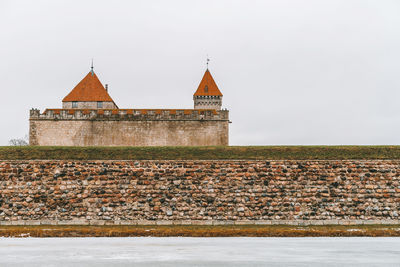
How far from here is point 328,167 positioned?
16.0 metres

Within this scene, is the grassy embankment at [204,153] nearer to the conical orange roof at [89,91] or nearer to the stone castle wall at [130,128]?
the stone castle wall at [130,128]

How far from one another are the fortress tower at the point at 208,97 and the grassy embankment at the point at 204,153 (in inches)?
1504

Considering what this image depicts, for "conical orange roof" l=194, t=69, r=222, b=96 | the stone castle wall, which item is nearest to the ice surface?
the stone castle wall

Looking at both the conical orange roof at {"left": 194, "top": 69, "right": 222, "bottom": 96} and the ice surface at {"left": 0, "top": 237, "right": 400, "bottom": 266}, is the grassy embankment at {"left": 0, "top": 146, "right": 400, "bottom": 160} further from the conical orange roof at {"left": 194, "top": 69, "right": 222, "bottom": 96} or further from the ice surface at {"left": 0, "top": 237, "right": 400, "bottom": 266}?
the conical orange roof at {"left": 194, "top": 69, "right": 222, "bottom": 96}

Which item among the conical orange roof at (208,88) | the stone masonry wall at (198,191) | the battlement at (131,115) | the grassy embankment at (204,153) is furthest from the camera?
the conical orange roof at (208,88)

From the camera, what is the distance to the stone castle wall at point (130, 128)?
31.1m

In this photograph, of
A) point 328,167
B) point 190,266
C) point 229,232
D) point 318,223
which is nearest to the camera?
point 190,266

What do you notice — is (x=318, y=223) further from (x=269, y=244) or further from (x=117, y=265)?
(x=117, y=265)

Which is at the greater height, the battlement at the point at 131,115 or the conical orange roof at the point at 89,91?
the conical orange roof at the point at 89,91

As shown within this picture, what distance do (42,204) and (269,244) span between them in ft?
28.7

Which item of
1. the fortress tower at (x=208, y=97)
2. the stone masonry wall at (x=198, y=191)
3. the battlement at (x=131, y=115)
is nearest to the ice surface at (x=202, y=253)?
the stone masonry wall at (x=198, y=191)

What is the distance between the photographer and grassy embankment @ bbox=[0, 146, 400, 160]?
16.4 m

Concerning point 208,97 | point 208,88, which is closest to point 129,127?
point 208,97

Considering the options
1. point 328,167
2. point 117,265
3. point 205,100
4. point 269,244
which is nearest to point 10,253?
point 117,265
